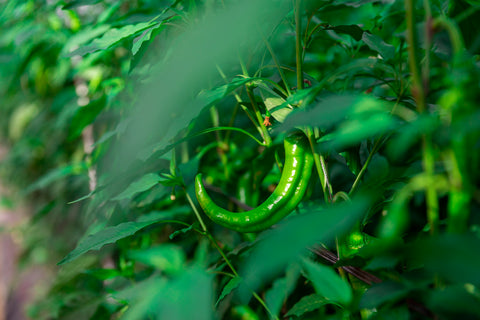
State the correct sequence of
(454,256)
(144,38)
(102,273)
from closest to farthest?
(454,256) → (144,38) → (102,273)

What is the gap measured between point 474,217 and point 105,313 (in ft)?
2.42

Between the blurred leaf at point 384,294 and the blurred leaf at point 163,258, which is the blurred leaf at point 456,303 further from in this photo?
the blurred leaf at point 163,258

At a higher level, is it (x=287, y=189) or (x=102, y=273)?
(x=287, y=189)

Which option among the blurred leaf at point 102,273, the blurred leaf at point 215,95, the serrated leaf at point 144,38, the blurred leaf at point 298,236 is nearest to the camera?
the blurred leaf at point 298,236

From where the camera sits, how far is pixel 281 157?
24.2 inches

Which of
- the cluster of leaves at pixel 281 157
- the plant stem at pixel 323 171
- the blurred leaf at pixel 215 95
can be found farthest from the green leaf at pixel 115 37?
the plant stem at pixel 323 171

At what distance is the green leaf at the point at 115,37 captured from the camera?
528 mm

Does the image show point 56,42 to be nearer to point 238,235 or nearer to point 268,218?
point 238,235

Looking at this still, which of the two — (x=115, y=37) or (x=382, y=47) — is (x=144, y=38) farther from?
(x=382, y=47)

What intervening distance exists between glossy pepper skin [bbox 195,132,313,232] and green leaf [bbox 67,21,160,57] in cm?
24

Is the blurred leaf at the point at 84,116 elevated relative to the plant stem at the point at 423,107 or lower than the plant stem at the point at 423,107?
lower

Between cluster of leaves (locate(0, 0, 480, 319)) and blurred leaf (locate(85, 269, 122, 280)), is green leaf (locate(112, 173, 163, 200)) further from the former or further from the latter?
blurred leaf (locate(85, 269, 122, 280))

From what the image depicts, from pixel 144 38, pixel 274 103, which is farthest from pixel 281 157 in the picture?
pixel 144 38

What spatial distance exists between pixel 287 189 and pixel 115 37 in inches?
12.4
